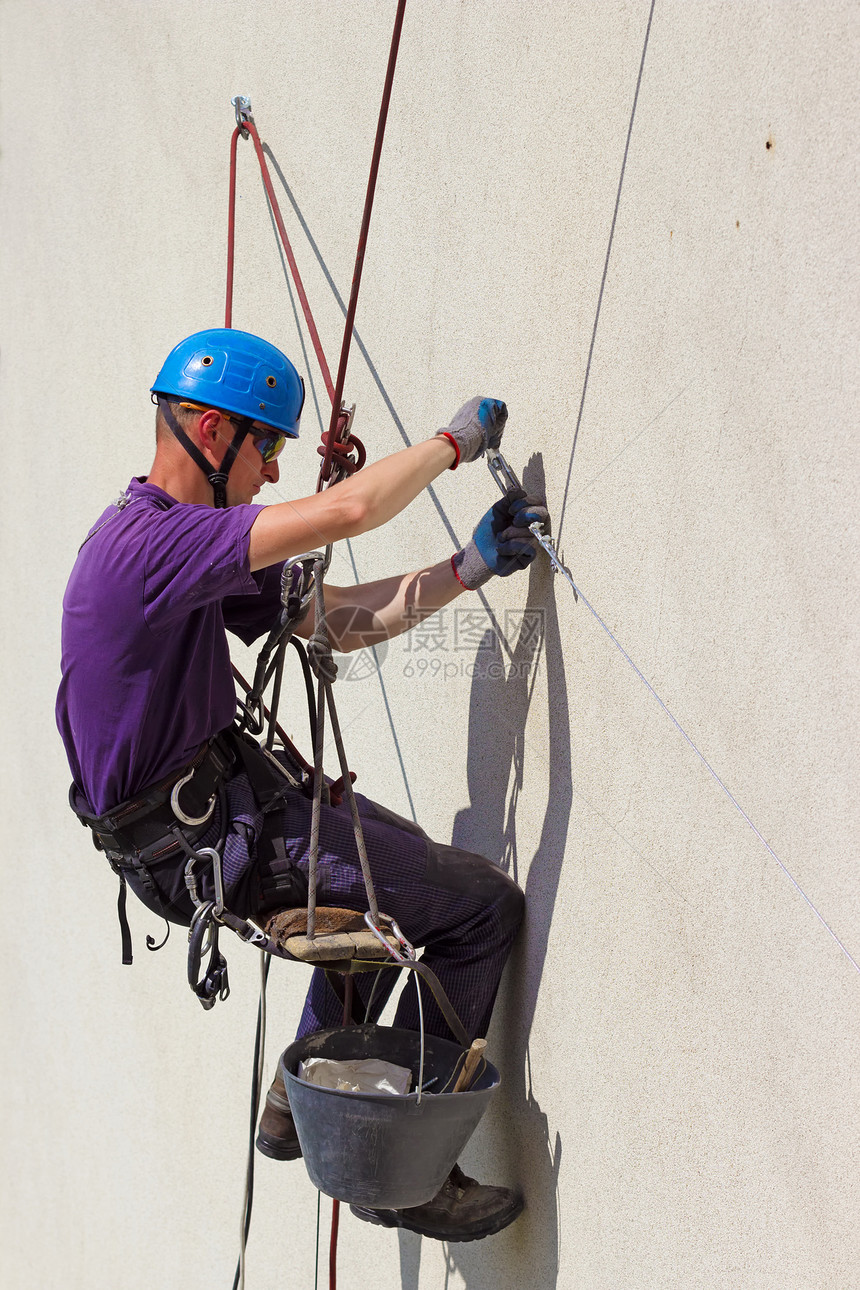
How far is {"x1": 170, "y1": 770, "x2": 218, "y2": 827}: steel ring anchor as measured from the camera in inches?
73.9

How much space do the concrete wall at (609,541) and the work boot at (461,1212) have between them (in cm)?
7

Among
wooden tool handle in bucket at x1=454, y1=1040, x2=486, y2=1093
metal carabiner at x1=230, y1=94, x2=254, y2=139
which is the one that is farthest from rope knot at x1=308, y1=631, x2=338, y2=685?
metal carabiner at x1=230, y1=94, x2=254, y2=139

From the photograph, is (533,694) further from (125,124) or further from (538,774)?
(125,124)

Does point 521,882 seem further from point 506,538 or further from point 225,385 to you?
point 225,385

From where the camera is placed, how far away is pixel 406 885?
195cm

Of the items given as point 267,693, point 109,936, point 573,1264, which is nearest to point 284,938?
point 573,1264

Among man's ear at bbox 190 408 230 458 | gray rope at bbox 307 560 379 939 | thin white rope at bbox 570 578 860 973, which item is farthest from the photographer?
man's ear at bbox 190 408 230 458

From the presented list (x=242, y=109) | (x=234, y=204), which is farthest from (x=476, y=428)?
(x=242, y=109)

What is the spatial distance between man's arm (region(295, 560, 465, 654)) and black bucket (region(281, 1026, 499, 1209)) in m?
0.82

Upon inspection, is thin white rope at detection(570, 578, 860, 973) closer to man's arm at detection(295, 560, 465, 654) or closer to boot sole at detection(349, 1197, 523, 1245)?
man's arm at detection(295, 560, 465, 654)

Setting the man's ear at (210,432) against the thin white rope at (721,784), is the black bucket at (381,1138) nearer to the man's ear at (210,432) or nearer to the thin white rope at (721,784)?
the thin white rope at (721,784)

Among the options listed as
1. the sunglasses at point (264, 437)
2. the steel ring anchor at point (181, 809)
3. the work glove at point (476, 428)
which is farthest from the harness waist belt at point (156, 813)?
the work glove at point (476, 428)

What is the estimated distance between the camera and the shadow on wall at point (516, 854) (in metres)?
1.97

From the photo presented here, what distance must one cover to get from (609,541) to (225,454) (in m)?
0.69
